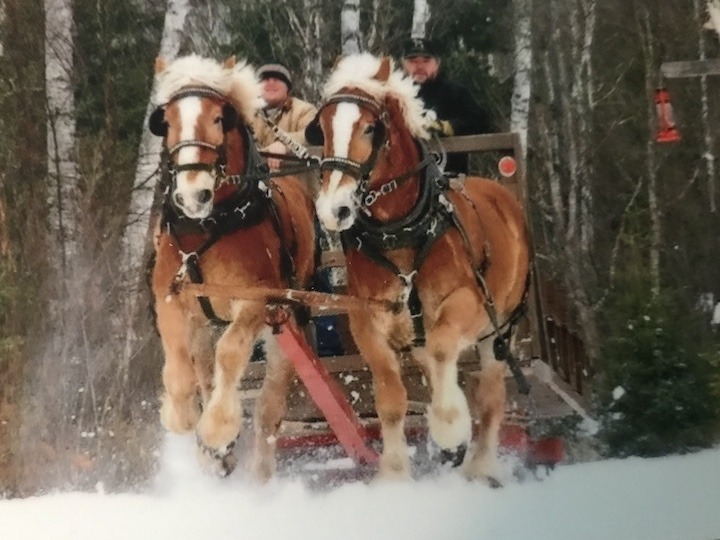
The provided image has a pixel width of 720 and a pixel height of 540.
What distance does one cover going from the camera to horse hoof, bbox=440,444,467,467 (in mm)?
1819

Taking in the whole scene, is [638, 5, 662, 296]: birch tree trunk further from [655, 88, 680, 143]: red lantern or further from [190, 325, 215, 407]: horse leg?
[190, 325, 215, 407]: horse leg

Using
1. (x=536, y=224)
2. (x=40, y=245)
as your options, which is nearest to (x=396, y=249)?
(x=536, y=224)

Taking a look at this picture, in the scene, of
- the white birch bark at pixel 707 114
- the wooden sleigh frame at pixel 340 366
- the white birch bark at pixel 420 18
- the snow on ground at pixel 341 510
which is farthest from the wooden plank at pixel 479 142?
the snow on ground at pixel 341 510

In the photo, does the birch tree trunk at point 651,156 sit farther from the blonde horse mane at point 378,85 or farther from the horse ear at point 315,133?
the horse ear at point 315,133

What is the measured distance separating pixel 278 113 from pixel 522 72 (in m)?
0.63

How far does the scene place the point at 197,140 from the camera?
1.71 m

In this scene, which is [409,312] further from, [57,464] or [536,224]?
[57,464]

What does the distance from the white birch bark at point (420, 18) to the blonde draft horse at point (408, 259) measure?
15cm

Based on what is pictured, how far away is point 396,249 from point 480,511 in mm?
675

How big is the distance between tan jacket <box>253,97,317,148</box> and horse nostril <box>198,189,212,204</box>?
0.59 ft

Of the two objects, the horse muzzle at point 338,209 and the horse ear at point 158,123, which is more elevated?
the horse ear at point 158,123

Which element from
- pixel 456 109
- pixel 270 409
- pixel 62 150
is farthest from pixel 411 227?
pixel 62 150

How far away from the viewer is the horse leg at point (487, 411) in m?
1.85

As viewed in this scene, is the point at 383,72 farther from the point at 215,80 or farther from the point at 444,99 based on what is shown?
the point at 215,80
